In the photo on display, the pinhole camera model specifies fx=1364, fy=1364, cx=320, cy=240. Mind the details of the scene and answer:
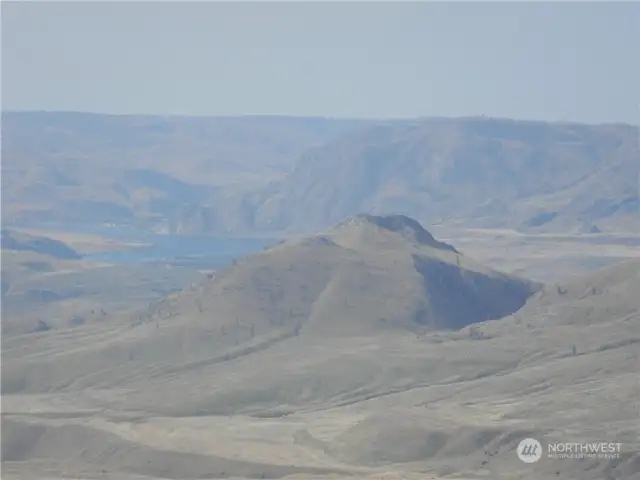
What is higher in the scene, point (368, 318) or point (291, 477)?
point (368, 318)

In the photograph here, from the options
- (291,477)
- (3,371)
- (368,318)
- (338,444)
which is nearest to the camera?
(291,477)

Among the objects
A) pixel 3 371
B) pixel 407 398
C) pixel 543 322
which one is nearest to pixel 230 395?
pixel 407 398

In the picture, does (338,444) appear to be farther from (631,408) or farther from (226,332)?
(226,332)

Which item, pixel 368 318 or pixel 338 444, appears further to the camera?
pixel 368 318

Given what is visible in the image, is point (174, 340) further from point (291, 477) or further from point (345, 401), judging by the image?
point (291, 477)

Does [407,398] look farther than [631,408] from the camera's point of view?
Yes

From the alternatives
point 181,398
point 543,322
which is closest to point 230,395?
point 181,398

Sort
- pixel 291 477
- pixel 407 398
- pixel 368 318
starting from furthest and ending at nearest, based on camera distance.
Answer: pixel 368 318
pixel 407 398
pixel 291 477
